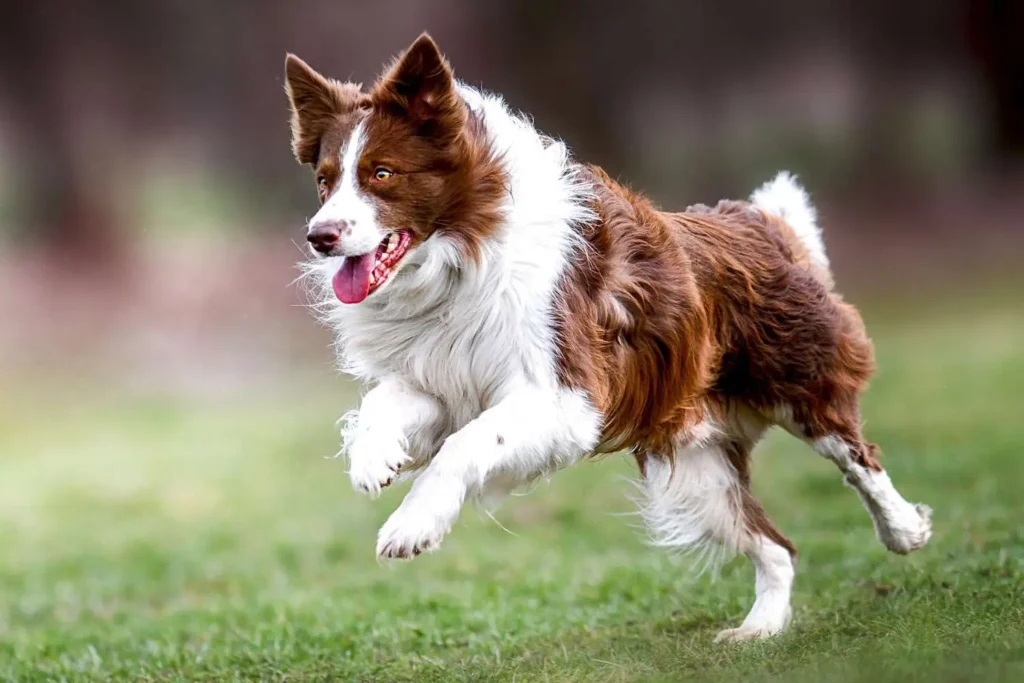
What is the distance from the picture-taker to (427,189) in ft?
A: 18.0

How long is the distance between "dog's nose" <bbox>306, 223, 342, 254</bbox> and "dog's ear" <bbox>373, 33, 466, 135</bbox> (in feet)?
1.98

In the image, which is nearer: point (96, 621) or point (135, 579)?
point (96, 621)

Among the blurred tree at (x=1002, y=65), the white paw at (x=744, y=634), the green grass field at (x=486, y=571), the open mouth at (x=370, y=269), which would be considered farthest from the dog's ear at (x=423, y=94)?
the blurred tree at (x=1002, y=65)

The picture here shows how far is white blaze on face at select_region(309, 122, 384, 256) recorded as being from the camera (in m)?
5.23

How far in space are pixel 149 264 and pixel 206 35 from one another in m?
4.32

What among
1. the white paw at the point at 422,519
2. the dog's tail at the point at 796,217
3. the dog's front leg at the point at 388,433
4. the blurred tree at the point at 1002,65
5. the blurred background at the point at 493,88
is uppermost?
the blurred tree at the point at 1002,65

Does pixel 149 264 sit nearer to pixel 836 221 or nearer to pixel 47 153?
pixel 47 153

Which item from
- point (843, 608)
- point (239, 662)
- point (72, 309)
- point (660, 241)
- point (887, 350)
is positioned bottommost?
point (239, 662)

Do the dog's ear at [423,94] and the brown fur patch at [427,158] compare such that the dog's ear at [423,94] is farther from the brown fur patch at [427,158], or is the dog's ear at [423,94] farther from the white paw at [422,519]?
the white paw at [422,519]

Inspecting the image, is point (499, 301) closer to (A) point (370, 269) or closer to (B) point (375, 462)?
(A) point (370, 269)

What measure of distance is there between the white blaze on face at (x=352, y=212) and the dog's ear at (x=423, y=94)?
0.16m

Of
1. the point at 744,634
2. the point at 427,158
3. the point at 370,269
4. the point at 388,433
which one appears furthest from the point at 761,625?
the point at 427,158

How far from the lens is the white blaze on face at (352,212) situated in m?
5.23

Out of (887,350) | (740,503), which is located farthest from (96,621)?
(887,350)
